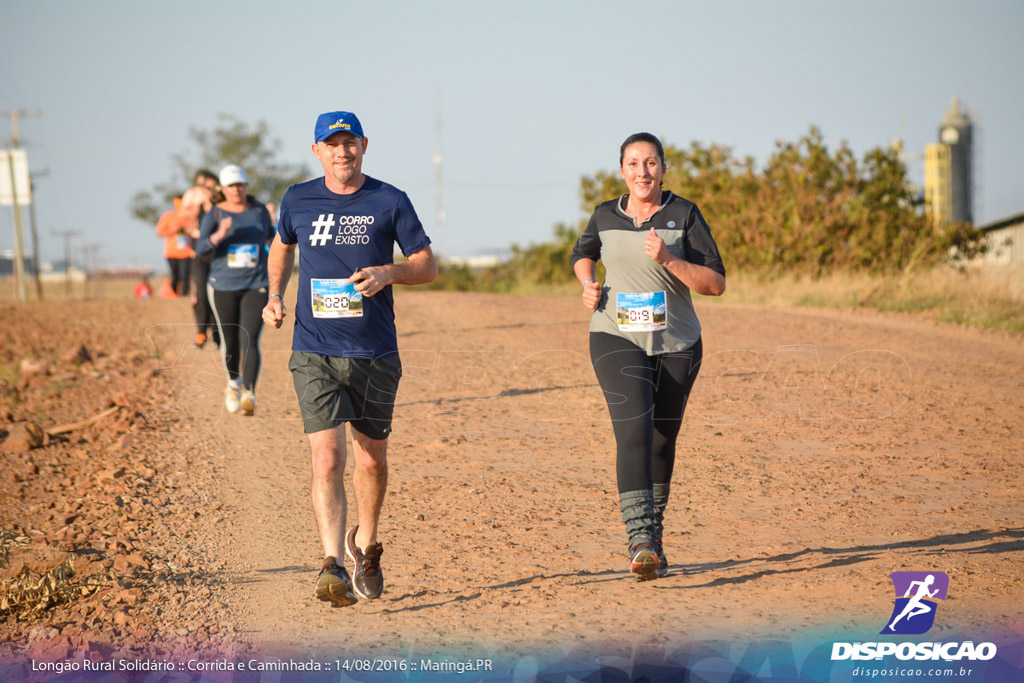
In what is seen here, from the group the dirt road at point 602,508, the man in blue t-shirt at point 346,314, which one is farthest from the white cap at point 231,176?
the man in blue t-shirt at point 346,314

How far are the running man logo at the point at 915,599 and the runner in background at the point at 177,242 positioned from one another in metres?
8.55

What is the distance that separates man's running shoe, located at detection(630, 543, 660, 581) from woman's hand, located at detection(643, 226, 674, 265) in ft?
4.56

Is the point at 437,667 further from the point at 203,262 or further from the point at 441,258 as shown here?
the point at 441,258

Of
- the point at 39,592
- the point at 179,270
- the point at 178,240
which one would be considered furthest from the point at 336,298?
the point at 179,270

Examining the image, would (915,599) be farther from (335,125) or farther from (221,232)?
(221,232)

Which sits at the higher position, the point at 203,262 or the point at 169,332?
the point at 203,262

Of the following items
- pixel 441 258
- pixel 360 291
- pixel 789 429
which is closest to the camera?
pixel 360 291

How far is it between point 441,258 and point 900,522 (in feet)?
98.5

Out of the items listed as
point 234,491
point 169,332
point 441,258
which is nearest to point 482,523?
point 234,491


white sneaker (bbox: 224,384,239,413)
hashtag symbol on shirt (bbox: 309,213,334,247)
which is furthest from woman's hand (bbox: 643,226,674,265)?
white sneaker (bbox: 224,384,239,413)

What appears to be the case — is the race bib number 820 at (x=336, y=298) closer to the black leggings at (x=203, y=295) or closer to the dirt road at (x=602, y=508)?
the dirt road at (x=602, y=508)

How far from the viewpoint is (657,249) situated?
529 cm

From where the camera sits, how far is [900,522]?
650cm

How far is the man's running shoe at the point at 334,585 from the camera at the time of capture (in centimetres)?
498
